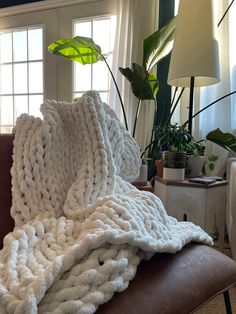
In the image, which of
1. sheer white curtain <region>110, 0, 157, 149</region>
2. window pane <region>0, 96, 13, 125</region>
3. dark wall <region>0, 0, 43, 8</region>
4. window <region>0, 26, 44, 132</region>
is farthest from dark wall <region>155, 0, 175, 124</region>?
window pane <region>0, 96, 13, 125</region>

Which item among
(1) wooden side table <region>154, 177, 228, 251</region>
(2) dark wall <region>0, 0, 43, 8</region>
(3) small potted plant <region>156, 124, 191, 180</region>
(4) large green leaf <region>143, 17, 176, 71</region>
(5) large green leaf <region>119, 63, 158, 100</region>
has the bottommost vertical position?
(1) wooden side table <region>154, 177, 228, 251</region>

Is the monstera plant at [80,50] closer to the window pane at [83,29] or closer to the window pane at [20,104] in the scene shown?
the window pane at [83,29]

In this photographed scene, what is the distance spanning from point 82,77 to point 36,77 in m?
0.50

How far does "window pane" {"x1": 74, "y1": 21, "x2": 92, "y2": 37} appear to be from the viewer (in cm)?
248

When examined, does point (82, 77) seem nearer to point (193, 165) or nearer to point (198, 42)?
point (198, 42)

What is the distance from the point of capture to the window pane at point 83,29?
2477 millimetres

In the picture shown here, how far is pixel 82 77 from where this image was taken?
254cm

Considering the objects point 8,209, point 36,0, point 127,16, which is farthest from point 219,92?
point 36,0

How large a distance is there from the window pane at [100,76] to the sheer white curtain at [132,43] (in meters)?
0.20

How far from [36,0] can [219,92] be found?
1859mm

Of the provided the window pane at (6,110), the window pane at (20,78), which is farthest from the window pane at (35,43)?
the window pane at (6,110)

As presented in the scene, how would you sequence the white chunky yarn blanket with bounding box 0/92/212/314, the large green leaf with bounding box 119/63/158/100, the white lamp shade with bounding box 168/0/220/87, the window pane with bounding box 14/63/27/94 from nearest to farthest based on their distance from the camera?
the white chunky yarn blanket with bounding box 0/92/212/314 < the white lamp shade with bounding box 168/0/220/87 < the large green leaf with bounding box 119/63/158/100 < the window pane with bounding box 14/63/27/94

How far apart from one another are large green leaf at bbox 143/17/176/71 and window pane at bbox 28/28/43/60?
4.00 ft

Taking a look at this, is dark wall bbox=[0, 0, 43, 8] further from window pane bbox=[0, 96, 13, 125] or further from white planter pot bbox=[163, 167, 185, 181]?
white planter pot bbox=[163, 167, 185, 181]
